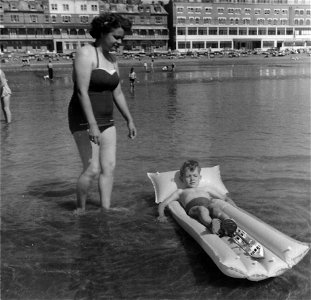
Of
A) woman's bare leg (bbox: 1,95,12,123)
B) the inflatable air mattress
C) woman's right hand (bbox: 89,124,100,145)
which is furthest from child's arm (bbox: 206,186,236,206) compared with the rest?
woman's bare leg (bbox: 1,95,12,123)

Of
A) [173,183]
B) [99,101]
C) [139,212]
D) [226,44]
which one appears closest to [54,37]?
[226,44]

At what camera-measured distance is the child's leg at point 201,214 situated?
4.11 metres

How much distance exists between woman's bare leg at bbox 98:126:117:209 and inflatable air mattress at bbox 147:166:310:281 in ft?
2.61

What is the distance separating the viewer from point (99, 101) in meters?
4.34

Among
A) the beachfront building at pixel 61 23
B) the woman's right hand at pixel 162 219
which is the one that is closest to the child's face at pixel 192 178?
the woman's right hand at pixel 162 219

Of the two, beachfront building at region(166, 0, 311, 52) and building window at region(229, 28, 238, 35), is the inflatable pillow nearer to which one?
beachfront building at region(166, 0, 311, 52)

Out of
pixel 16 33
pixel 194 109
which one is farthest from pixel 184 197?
pixel 16 33

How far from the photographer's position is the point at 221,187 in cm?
535

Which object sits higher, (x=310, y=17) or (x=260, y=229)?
(x=310, y=17)

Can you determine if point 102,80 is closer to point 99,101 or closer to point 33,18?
point 99,101

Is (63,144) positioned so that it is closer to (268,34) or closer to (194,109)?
(194,109)

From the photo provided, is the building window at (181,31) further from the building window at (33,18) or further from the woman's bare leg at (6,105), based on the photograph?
the woman's bare leg at (6,105)

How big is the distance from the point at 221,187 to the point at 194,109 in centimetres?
878

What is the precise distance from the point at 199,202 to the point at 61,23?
274 ft
